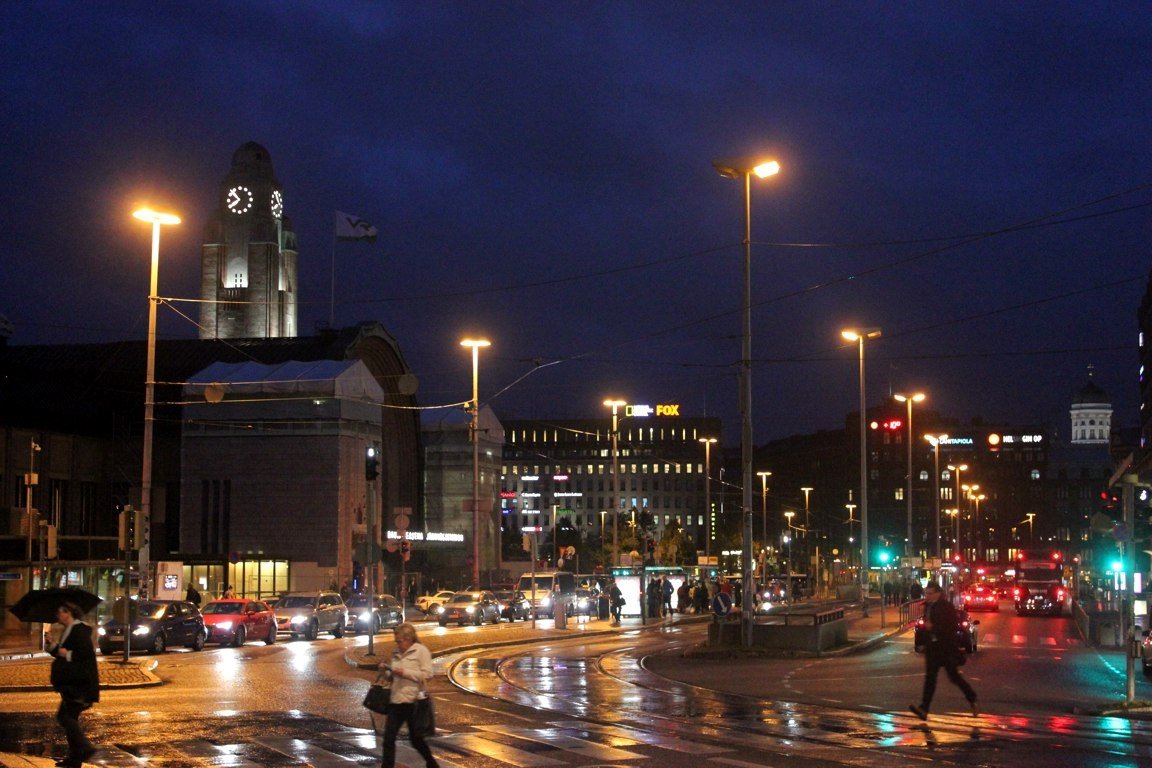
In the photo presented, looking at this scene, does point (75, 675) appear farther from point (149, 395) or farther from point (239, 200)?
point (239, 200)

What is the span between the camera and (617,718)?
19.1 m

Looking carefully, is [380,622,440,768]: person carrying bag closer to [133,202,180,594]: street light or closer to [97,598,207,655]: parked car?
[133,202,180,594]: street light

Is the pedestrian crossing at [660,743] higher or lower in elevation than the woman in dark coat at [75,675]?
lower

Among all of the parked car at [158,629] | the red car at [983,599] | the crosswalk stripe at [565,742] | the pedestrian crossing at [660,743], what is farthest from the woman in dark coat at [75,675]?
the red car at [983,599]

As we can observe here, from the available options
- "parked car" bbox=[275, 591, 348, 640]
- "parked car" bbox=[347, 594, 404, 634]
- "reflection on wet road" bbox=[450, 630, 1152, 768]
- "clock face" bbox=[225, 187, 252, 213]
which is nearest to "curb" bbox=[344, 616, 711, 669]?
"reflection on wet road" bbox=[450, 630, 1152, 768]

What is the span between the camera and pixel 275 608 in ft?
155

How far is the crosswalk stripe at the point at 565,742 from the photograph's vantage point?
14.8 meters

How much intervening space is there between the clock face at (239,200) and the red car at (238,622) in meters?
89.4

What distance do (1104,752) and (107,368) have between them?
87.2 m

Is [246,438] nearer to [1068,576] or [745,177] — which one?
[745,177]

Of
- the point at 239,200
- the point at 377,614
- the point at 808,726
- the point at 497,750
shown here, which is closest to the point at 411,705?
the point at 497,750

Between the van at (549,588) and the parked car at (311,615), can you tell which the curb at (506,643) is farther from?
the van at (549,588)

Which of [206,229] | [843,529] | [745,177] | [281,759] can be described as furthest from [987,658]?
[843,529]

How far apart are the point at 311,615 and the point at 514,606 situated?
15.9 metres
